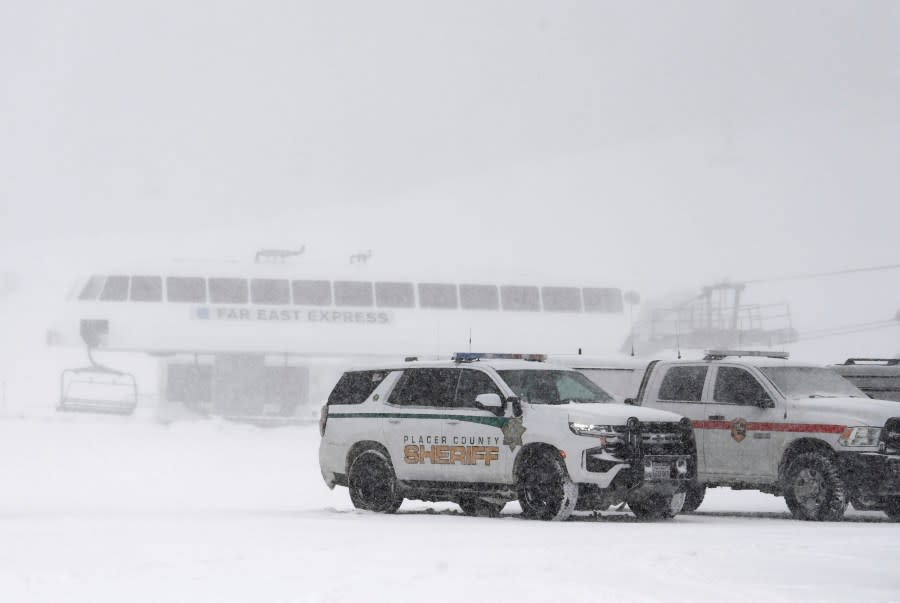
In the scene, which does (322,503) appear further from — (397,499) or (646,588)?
(646,588)

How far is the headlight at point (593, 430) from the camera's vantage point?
1617 centimetres

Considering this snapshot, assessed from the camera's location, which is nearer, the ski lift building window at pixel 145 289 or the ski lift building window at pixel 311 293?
the ski lift building window at pixel 145 289

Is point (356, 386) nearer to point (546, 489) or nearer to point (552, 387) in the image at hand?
point (552, 387)

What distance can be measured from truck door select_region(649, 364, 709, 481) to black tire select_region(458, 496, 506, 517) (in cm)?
239

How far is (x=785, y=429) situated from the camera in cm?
1758

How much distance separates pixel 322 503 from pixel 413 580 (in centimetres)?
1080

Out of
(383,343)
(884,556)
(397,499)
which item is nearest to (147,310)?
(383,343)

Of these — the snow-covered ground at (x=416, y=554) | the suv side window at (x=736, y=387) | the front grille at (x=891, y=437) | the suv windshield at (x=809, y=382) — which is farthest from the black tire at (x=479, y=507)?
the front grille at (x=891, y=437)

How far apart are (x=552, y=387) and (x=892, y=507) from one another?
14.2 feet

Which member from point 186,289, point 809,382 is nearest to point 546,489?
point 809,382

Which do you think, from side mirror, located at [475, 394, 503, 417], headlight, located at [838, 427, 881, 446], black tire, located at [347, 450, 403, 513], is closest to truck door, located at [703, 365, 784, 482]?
headlight, located at [838, 427, 881, 446]

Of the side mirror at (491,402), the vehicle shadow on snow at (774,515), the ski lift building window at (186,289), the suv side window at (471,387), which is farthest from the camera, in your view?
the ski lift building window at (186,289)

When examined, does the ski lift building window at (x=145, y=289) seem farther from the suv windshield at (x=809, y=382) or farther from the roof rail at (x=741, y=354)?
the suv windshield at (x=809, y=382)

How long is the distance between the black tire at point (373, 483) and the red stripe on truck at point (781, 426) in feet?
12.2
